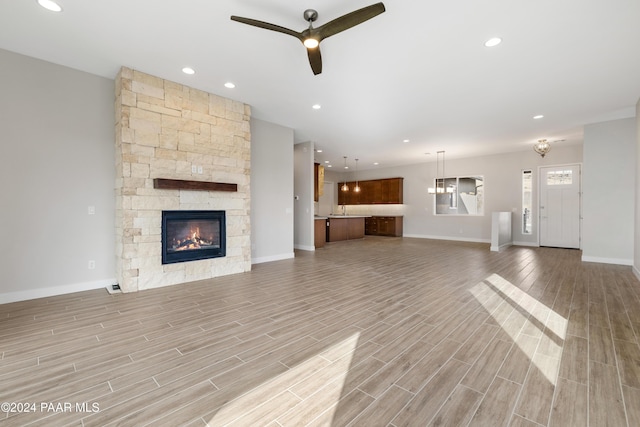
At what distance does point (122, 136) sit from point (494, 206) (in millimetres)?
10664

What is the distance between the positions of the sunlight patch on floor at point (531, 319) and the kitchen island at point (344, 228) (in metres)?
5.98

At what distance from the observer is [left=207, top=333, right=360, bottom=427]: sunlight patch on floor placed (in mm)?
1524

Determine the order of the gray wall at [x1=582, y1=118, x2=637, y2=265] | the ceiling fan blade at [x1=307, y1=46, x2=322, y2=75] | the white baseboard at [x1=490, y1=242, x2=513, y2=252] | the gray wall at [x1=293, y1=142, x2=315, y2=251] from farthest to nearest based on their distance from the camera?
the white baseboard at [x1=490, y1=242, x2=513, y2=252] < the gray wall at [x1=293, y1=142, x2=315, y2=251] < the gray wall at [x1=582, y1=118, x2=637, y2=265] < the ceiling fan blade at [x1=307, y1=46, x2=322, y2=75]

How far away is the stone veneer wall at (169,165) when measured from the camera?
387 cm

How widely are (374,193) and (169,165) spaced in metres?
9.54

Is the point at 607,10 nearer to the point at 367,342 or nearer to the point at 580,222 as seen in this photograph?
the point at 367,342

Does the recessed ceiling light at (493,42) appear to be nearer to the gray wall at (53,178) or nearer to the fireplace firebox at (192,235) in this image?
the fireplace firebox at (192,235)

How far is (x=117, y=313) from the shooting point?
3086 millimetres

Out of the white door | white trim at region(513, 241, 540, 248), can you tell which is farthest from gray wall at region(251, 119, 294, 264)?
the white door

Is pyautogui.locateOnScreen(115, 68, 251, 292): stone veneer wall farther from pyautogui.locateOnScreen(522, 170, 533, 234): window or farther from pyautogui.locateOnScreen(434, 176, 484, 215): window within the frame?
pyautogui.locateOnScreen(522, 170, 533, 234): window

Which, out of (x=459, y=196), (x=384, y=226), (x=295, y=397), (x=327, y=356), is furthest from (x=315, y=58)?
(x=384, y=226)

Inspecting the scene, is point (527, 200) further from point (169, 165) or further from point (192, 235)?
point (169, 165)

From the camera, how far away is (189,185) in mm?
4359

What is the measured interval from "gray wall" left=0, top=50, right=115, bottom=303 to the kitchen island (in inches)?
268
